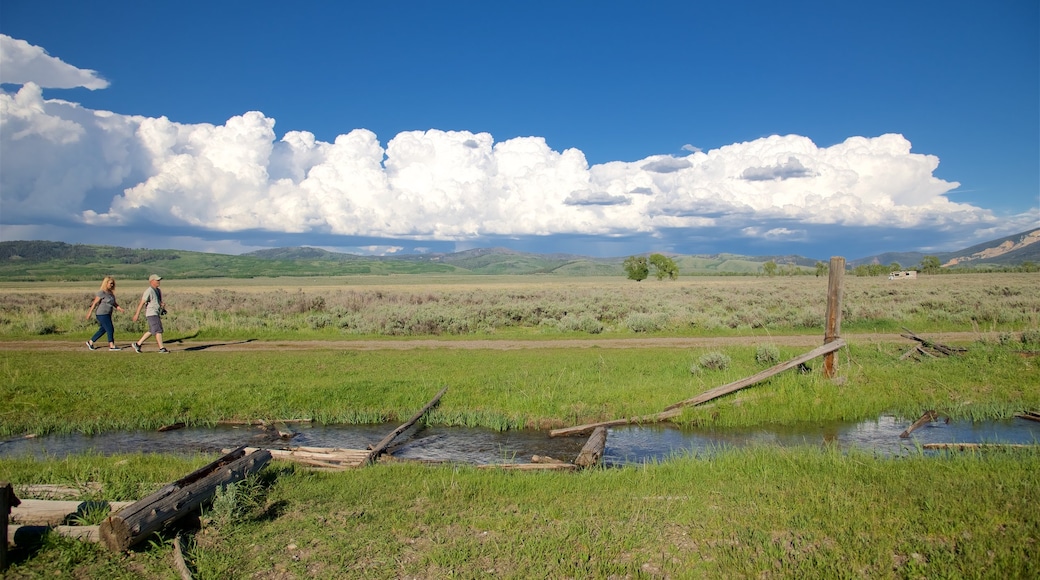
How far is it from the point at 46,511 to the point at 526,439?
24.1ft

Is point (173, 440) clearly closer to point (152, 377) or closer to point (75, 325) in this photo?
point (152, 377)

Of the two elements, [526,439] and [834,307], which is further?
[834,307]

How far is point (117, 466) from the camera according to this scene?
28.0ft

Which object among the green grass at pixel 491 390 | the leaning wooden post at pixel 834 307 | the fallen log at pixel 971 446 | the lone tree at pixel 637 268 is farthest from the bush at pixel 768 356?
the lone tree at pixel 637 268

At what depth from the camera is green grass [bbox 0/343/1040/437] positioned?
41.4 feet

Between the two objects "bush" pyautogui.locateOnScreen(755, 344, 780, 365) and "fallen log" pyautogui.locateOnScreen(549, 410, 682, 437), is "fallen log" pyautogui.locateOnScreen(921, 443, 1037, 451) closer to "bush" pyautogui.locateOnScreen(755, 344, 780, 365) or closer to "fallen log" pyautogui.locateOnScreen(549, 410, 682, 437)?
"fallen log" pyautogui.locateOnScreen(549, 410, 682, 437)

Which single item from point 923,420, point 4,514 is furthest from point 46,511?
point 923,420

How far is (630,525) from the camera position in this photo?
20.6 ft

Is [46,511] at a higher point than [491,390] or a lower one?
higher

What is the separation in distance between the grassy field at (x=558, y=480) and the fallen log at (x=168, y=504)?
0.65 feet

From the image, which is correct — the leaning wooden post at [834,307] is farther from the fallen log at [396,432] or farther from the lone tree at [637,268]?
the lone tree at [637,268]

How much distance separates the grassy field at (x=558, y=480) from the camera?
→ 5.57 m

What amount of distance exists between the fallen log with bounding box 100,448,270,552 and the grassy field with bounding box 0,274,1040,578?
0.65 feet

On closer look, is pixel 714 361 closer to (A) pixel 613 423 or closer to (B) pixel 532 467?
(A) pixel 613 423
